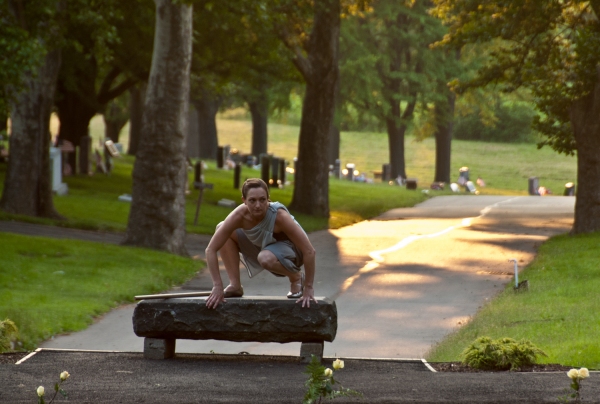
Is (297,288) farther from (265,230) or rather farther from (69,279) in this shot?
(69,279)

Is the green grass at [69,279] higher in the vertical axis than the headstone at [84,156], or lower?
lower

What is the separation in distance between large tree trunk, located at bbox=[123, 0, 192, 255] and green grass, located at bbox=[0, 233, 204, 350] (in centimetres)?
75

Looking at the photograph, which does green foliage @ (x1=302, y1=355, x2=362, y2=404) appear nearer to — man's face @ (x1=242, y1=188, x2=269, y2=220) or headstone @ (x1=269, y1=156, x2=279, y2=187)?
man's face @ (x1=242, y1=188, x2=269, y2=220)

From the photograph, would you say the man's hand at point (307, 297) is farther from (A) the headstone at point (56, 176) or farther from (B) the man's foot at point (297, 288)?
(A) the headstone at point (56, 176)

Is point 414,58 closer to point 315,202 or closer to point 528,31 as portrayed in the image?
point 315,202

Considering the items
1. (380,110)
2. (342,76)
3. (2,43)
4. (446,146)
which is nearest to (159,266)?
(2,43)

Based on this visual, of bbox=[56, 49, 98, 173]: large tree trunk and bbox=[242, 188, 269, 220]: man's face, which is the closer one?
bbox=[242, 188, 269, 220]: man's face

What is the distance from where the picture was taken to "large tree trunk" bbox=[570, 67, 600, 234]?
2075 centimetres

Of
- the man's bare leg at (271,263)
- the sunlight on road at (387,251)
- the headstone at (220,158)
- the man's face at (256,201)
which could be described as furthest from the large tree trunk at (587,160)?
the headstone at (220,158)

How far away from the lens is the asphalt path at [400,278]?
1138 centimetres

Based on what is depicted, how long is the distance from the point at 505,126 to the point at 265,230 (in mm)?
73583

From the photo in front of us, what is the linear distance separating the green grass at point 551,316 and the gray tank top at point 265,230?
2.50m

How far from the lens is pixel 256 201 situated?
8.01m

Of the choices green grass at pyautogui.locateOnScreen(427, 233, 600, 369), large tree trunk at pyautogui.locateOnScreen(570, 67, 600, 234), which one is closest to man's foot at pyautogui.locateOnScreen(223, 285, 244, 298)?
green grass at pyautogui.locateOnScreen(427, 233, 600, 369)
